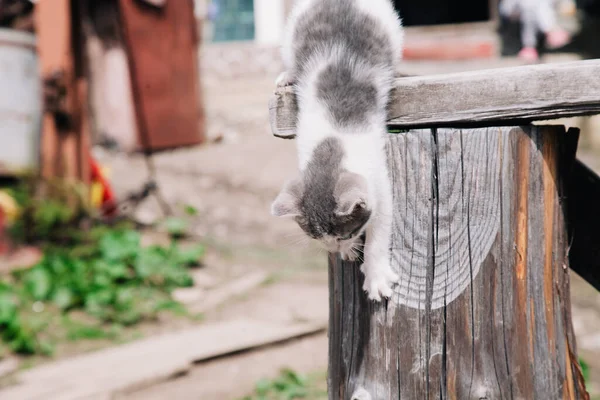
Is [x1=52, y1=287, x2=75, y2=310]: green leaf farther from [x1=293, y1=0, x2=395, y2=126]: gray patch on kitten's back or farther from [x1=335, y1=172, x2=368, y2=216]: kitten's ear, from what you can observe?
[x1=335, y1=172, x2=368, y2=216]: kitten's ear

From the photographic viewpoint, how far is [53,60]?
580 cm

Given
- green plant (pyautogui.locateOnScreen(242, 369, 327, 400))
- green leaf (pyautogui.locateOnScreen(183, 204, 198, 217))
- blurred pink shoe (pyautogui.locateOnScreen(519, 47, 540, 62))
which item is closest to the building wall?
blurred pink shoe (pyautogui.locateOnScreen(519, 47, 540, 62))

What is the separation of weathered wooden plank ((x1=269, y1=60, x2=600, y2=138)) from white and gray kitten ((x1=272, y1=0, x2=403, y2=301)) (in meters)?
0.13

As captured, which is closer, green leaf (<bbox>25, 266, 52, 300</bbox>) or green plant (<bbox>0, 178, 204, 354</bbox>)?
green plant (<bbox>0, 178, 204, 354</bbox>)

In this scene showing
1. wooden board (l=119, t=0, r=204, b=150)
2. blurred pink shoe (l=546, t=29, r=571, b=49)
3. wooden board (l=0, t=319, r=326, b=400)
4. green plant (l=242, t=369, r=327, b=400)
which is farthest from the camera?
blurred pink shoe (l=546, t=29, r=571, b=49)

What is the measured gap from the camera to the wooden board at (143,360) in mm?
3672

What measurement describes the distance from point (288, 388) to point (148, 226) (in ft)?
10.4

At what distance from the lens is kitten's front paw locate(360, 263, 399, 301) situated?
1658 millimetres

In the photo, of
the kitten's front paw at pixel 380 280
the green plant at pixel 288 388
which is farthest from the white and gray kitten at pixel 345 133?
the green plant at pixel 288 388

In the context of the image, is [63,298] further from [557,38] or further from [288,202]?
[557,38]

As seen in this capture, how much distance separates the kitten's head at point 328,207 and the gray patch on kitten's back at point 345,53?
198 mm

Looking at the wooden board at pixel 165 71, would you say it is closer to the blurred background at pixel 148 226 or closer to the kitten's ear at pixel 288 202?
the blurred background at pixel 148 226

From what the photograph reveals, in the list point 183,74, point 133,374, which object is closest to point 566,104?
point 133,374

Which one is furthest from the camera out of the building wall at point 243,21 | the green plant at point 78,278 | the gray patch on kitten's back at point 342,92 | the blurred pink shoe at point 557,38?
the building wall at point 243,21
